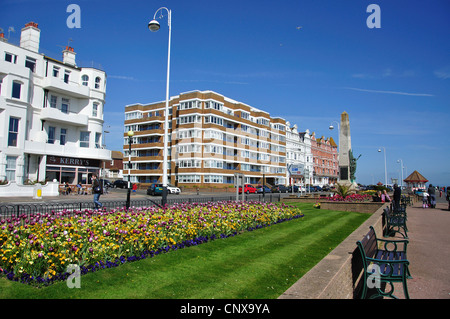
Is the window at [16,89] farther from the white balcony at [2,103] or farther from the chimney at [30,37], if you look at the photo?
the chimney at [30,37]

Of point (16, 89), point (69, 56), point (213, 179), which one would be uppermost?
point (69, 56)

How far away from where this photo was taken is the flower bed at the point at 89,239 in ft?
19.2

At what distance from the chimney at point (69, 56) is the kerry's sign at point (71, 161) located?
11.7 meters

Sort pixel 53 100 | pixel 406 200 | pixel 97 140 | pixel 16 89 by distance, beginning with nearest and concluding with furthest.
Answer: pixel 406 200, pixel 16 89, pixel 53 100, pixel 97 140

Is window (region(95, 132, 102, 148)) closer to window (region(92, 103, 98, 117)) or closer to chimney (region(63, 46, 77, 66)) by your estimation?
window (region(92, 103, 98, 117))

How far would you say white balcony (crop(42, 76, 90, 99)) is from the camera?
3331 cm

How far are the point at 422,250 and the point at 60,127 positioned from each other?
35871mm

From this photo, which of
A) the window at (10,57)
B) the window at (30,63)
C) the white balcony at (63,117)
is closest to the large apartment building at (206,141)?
the white balcony at (63,117)

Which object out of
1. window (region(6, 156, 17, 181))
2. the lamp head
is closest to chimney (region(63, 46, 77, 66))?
window (region(6, 156, 17, 181))

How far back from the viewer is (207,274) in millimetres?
6184

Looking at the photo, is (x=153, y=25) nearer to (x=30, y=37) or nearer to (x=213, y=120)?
(x=30, y=37)

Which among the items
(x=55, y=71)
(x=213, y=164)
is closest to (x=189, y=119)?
(x=213, y=164)

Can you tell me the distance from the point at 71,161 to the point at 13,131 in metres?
6.89

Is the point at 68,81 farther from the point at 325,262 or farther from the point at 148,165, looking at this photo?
the point at 325,262
